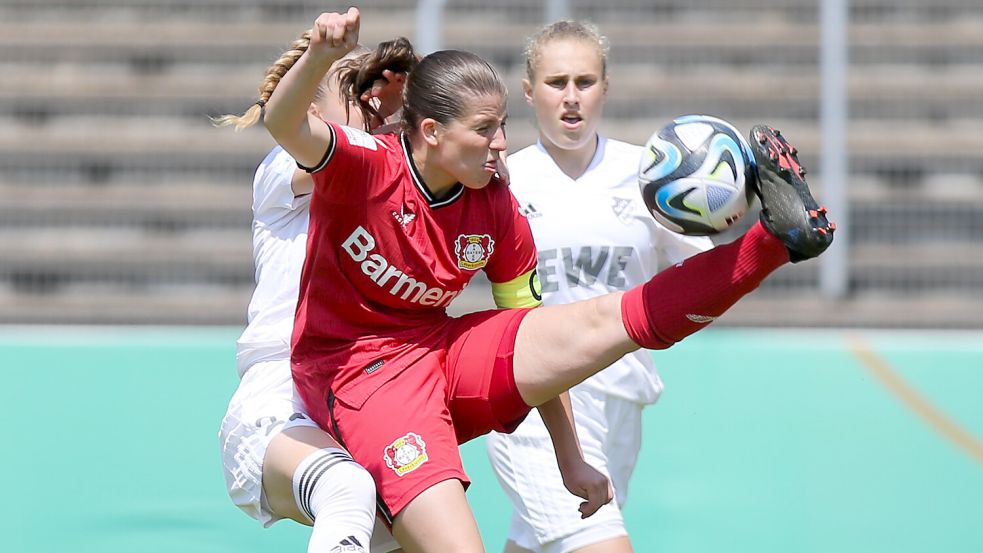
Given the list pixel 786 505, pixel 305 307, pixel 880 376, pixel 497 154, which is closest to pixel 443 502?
pixel 305 307

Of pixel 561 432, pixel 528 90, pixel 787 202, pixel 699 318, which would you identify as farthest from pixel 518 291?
pixel 528 90

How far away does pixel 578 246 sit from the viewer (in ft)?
11.7

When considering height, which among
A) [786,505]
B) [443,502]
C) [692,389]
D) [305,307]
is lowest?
[786,505]

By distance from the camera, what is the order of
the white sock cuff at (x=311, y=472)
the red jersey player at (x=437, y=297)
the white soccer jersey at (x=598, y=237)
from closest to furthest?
the red jersey player at (x=437, y=297) < the white sock cuff at (x=311, y=472) < the white soccer jersey at (x=598, y=237)

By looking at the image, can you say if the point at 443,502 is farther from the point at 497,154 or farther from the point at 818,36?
the point at 818,36

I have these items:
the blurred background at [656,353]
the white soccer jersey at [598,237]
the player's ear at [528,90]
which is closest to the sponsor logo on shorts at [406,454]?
the white soccer jersey at [598,237]

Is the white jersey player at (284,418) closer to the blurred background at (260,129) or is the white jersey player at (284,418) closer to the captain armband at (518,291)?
the captain armband at (518,291)

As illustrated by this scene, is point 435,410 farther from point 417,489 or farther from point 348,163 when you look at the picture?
point 348,163

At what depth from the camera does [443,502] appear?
2.64 meters

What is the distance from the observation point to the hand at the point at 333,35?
2439mm

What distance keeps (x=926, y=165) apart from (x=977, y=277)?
88 cm

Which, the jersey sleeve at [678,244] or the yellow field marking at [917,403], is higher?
the jersey sleeve at [678,244]

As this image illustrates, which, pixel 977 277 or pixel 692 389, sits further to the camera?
pixel 977 277

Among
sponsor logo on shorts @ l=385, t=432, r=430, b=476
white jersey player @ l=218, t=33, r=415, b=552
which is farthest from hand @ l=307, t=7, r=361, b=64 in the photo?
sponsor logo on shorts @ l=385, t=432, r=430, b=476
